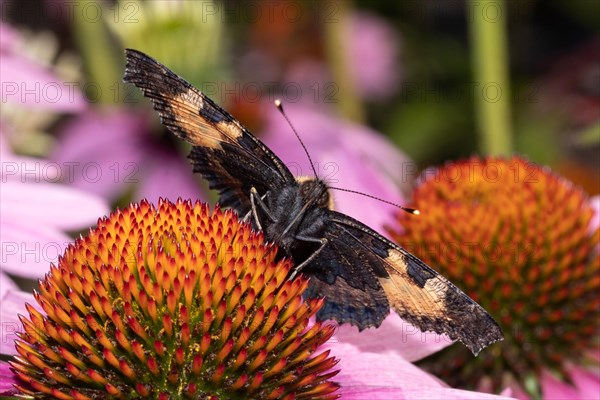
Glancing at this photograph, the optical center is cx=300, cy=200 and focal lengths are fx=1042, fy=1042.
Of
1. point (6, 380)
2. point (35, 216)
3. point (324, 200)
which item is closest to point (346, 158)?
point (324, 200)

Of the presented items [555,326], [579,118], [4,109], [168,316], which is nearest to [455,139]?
[579,118]

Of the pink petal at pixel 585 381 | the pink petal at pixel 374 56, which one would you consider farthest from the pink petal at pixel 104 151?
the pink petal at pixel 374 56

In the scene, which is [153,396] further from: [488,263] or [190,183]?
[190,183]

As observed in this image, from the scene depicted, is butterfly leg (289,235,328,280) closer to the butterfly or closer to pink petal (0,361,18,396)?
the butterfly

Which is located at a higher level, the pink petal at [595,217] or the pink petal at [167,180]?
the pink petal at [167,180]

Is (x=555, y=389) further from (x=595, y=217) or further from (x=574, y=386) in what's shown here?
(x=595, y=217)

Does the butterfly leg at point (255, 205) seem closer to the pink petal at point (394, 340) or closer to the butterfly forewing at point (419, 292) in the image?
the butterfly forewing at point (419, 292)
